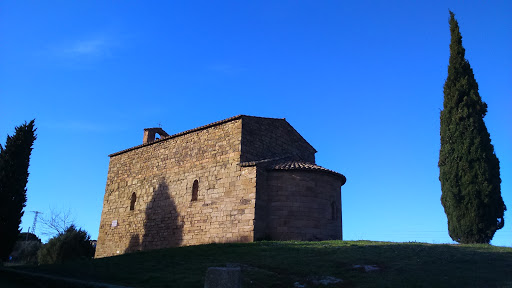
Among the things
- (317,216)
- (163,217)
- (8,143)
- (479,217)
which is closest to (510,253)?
(479,217)

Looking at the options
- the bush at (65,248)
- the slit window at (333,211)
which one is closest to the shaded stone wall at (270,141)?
the slit window at (333,211)

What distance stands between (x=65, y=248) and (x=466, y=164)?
20.7 meters

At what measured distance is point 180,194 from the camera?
62.6 ft

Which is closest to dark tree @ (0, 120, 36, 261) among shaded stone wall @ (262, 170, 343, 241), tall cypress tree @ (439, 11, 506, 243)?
shaded stone wall @ (262, 170, 343, 241)

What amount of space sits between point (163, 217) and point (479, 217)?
46.2ft

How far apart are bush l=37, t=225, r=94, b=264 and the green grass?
920 centimetres

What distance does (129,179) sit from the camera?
889 inches

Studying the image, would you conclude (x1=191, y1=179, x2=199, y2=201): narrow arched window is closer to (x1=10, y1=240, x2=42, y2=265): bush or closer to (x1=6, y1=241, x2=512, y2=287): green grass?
(x1=6, y1=241, x2=512, y2=287): green grass

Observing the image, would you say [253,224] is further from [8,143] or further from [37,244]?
[37,244]

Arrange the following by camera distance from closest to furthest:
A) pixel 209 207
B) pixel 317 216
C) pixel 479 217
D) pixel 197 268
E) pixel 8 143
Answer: pixel 197 268, pixel 479 217, pixel 317 216, pixel 209 207, pixel 8 143

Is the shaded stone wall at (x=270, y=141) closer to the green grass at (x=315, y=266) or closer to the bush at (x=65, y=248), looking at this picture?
the green grass at (x=315, y=266)

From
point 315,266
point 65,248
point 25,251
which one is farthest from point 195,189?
point 25,251

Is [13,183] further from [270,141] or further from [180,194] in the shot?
[270,141]

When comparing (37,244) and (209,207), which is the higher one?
(209,207)
